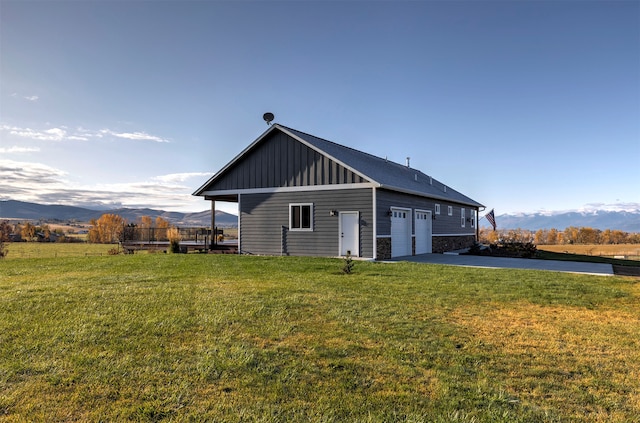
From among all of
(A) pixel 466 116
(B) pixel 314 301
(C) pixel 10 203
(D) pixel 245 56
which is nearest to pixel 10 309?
(B) pixel 314 301

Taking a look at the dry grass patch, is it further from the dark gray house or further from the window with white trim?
the window with white trim

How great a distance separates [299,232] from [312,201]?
150 cm

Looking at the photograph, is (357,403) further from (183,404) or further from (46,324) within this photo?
(46,324)

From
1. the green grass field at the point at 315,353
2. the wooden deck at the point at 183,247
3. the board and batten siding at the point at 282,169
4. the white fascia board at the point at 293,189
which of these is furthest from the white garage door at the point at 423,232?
the green grass field at the point at 315,353

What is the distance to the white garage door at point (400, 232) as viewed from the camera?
16.9m

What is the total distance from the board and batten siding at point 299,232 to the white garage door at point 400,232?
1890 millimetres

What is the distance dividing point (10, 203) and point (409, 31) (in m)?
225

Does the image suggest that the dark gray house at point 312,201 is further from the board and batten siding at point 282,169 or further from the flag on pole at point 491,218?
the flag on pole at point 491,218

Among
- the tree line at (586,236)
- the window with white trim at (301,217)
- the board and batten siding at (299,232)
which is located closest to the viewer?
the board and batten siding at (299,232)

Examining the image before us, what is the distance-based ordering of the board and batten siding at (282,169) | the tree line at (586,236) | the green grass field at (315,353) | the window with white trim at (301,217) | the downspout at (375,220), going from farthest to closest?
1. the tree line at (586,236)
2. the window with white trim at (301,217)
3. the board and batten siding at (282,169)
4. the downspout at (375,220)
5. the green grass field at (315,353)

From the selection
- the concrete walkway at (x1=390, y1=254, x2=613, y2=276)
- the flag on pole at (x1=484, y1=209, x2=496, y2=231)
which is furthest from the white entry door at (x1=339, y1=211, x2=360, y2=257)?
the flag on pole at (x1=484, y1=209, x2=496, y2=231)

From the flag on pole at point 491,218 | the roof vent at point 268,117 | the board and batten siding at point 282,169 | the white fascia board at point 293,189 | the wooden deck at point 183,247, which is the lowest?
the wooden deck at point 183,247

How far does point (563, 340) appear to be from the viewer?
17.5 feet

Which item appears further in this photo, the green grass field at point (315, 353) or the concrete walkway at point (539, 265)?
the concrete walkway at point (539, 265)
